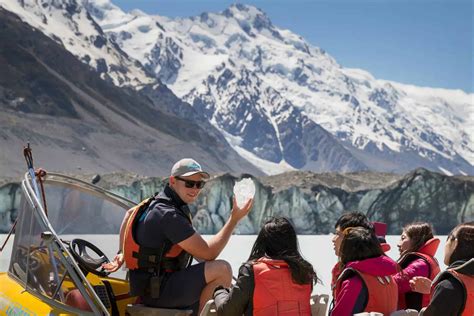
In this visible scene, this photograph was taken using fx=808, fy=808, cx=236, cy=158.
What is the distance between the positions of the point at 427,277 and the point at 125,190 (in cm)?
4207

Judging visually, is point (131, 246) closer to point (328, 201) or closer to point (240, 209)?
point (240, 209)

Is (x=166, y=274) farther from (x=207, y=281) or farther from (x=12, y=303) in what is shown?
(x=12, y=303)

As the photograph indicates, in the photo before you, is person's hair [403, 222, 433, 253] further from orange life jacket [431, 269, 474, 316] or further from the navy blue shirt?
the navy blue shirt

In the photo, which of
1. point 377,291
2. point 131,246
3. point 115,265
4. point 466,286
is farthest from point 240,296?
point 115,265

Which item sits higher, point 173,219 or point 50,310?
point 173,219

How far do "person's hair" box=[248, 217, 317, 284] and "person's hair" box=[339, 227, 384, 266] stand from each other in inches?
7.9

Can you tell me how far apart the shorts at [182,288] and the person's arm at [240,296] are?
57cm

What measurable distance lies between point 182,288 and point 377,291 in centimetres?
118

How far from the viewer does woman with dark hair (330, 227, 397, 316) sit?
12.8ft

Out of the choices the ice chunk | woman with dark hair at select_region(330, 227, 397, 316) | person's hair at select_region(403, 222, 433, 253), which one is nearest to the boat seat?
the ice chunk

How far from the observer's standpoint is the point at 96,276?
5.82 m

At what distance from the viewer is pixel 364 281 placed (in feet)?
12.8

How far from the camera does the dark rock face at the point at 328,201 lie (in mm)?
44781

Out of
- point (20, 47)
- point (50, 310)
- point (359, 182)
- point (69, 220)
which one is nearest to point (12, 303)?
point (50, 310)
